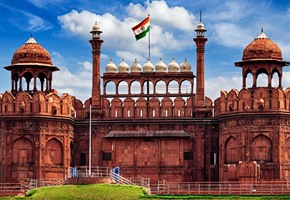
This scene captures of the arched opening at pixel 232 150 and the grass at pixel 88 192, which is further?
the arched opening at pixel 232 150

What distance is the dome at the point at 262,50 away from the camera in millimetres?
71875

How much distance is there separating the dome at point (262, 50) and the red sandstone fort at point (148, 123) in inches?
3.1

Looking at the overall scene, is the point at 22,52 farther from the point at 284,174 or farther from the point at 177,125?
the point at 284,174

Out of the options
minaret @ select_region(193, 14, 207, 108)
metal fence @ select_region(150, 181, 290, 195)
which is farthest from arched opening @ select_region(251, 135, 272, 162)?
minaret @ select_region(193, 14, 207, 108)

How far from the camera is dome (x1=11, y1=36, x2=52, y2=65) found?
74062 mm

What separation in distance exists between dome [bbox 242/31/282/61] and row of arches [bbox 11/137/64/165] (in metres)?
17.0

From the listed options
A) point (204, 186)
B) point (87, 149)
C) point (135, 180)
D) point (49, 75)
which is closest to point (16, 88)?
point (49, 75)

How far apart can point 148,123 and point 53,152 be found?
824 centimetres

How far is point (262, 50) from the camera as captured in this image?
7188 centimetres

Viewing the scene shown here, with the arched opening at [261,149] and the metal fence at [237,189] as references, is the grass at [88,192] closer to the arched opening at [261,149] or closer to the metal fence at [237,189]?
the metal fence at [237,189]

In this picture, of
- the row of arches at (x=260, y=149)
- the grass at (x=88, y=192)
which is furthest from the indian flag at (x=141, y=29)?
the grass at (x=88, y=192)

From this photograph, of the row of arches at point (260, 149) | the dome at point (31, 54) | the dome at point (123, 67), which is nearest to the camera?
the row of arches at point (260, 149)

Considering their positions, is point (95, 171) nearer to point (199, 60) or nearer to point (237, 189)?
point (199, 60)

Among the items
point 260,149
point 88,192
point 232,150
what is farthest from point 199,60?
point 88,192
